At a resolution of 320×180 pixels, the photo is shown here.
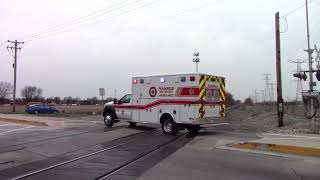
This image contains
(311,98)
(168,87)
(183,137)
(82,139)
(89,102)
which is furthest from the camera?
(89,102)

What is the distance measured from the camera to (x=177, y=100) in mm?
19391

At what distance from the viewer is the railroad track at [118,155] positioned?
31.8 feet

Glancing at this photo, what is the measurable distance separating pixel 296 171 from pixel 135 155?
15.9 ft

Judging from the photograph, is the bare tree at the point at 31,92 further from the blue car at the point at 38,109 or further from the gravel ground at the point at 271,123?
the gravel ground at the point at 271,123

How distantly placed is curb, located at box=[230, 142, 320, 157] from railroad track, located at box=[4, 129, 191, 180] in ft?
9.63

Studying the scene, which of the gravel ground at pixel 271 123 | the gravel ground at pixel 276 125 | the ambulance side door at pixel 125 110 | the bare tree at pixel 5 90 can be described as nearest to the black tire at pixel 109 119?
the ambulance side door at pixel 125 110

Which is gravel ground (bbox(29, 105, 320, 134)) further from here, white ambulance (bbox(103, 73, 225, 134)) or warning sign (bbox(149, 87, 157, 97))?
warning sign (bbox(149, 87, 157, 97))

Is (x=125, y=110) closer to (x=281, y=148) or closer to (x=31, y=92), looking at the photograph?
(x=281, y=148)

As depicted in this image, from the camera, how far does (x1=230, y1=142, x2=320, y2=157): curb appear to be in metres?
12.9

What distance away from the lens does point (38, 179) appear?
9.07m

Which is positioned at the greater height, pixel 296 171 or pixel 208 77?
pixel 208 77

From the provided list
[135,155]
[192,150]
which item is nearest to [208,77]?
[192,150]

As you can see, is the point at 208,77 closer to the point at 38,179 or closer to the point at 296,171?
the point at 296,171

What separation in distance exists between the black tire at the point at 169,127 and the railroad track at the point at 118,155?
31 centimetres
